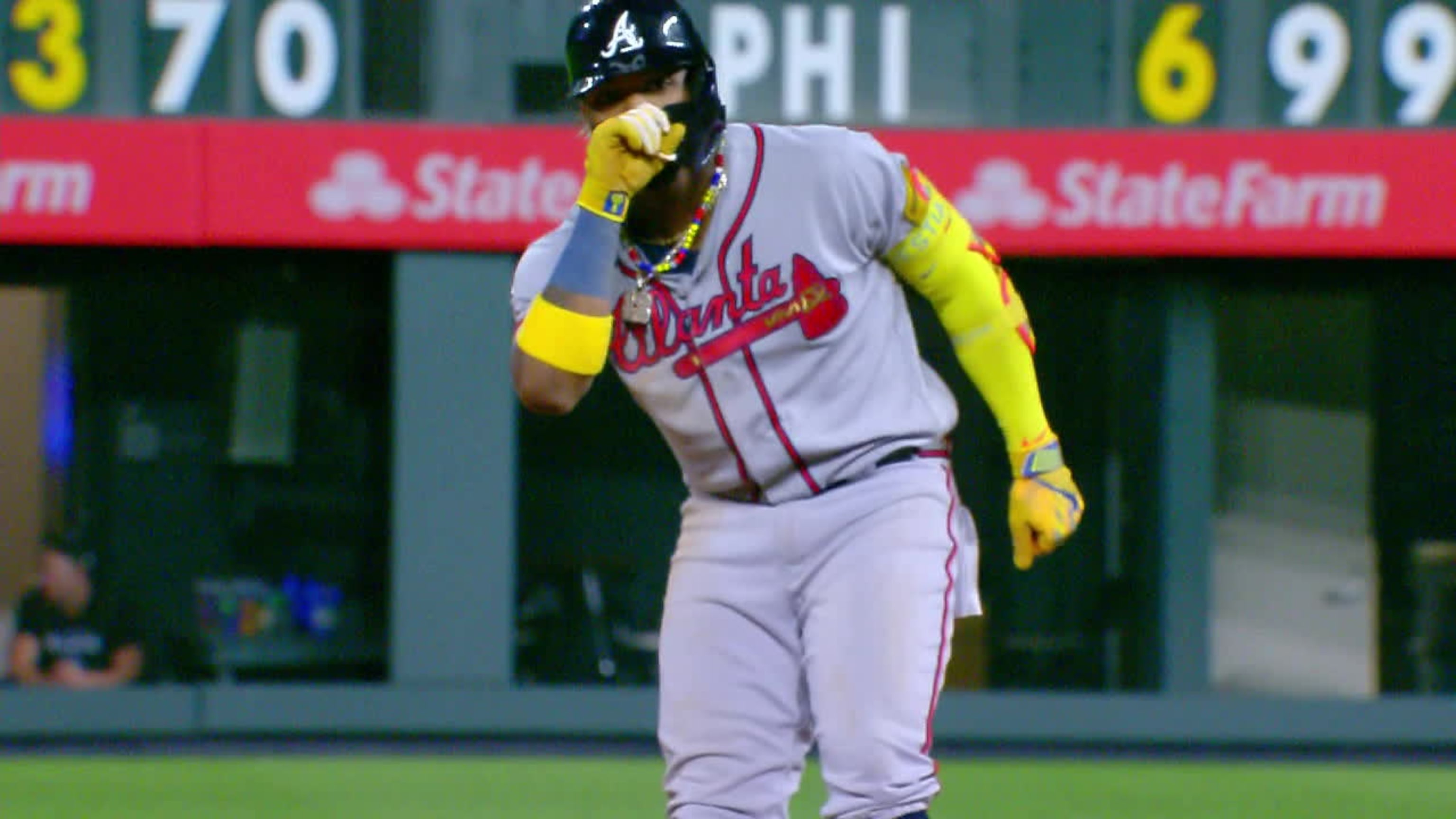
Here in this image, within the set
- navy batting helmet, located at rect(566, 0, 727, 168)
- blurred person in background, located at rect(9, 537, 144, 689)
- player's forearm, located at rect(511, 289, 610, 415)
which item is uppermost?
navy batting helmet, located at rect(566, 0, 727, 168)

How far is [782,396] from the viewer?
147 inches

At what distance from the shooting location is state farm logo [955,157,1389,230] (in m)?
12.1

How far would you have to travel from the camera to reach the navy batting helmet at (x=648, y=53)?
11.7 ft

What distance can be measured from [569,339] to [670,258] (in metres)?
0.28

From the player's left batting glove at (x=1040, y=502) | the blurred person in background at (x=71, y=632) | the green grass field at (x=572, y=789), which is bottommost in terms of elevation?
the green grass field at (x=572, y=789)

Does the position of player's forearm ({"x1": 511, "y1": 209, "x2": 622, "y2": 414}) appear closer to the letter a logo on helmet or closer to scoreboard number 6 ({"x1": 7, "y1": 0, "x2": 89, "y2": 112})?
the letter a logo on helmet

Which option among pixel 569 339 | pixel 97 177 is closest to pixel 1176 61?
pixel 97 177

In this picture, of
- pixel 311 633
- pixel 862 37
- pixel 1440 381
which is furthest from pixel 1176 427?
pixel 311 633

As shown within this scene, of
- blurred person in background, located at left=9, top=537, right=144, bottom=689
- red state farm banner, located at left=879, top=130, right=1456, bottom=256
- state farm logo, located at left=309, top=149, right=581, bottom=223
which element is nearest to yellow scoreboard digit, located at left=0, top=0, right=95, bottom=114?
state farm logo, located at left=309, top=149, right=581, bottom=223

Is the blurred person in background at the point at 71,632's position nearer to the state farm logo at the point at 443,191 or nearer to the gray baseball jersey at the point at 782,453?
the state farm logo at the point at 443,191

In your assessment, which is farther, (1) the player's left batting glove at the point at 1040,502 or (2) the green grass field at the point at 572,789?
(2) the green grass field at the point at 572,789

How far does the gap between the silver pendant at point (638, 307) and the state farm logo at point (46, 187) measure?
8.91 metres

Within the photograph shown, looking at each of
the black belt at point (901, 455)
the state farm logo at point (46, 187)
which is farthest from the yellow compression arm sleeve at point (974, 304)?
the state farm logo at point (46, 187)

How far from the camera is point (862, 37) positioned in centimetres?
1216
